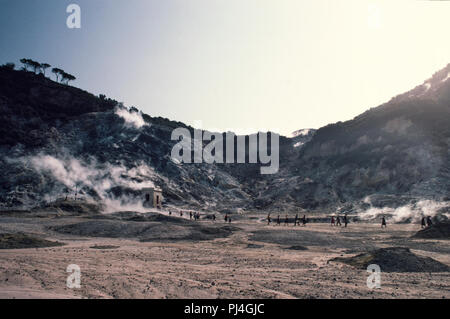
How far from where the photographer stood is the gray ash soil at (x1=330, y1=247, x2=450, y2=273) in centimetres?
1265

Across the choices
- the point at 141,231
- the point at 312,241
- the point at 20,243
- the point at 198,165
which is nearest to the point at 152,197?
the point at 198,165

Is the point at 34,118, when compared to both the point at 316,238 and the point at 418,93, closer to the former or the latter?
the point at 316,238

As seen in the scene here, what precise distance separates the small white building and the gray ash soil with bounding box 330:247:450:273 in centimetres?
4858

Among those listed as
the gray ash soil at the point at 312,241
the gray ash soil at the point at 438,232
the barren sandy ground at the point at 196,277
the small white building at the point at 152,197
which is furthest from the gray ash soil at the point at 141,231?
the small white building at the point at 152,197

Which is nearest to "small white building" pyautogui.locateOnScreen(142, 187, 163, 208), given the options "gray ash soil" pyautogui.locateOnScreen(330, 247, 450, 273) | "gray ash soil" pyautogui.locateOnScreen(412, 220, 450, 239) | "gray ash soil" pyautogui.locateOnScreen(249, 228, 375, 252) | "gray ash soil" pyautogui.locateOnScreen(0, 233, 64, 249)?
"gray ash soil" pyautogui.locateOnScreen(249, 228, 375, 252)

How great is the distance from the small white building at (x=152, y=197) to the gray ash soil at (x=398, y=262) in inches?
1913

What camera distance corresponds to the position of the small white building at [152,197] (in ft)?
197

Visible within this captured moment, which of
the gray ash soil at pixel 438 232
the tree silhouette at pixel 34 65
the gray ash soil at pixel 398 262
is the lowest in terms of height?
the gray ash soil at pixel 438 232

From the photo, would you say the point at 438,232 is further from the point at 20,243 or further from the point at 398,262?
the point at 20,243

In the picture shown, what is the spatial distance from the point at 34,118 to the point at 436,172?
7654 cm

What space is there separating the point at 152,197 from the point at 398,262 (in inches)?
1989

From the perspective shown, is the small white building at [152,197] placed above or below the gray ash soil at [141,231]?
above

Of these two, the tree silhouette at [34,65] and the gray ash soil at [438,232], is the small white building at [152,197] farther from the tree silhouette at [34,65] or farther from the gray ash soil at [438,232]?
the tree silhouette at [34,65]
